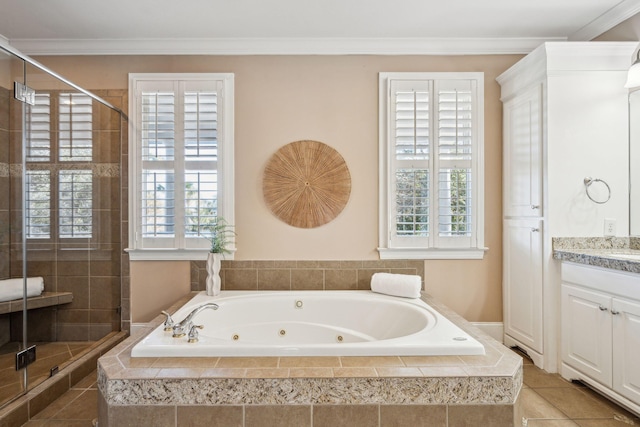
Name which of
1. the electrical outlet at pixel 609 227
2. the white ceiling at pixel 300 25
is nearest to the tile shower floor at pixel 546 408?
the electrical outlet at pixel 609 227

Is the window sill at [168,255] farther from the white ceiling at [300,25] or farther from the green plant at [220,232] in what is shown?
the white ceiling at [300,25]

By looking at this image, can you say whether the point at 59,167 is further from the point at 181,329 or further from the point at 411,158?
the point at 411,158

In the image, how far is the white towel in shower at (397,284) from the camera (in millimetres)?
2551

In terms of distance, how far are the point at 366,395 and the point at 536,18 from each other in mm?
2734

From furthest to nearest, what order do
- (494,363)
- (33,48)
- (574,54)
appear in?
(33,48) < (574,54) < (494,363)

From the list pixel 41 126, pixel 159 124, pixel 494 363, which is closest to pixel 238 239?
pixel 159 124

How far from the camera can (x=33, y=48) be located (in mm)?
2855

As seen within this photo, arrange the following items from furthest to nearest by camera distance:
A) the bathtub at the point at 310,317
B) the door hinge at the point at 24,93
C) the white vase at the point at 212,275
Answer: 1. the white vase at the point at 212,275
2. the bathtub at the point at 310,317
3. the door hinge at the point at 24,93

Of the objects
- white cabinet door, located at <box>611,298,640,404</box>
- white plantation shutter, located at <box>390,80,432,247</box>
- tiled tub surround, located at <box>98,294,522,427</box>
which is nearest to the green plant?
white plantation shutter, located at <box>390,80,432,247</box>

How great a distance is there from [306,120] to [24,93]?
1.77 meters

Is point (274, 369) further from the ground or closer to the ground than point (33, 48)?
closer to the ground

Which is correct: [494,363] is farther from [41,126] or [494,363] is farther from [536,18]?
[41,126]

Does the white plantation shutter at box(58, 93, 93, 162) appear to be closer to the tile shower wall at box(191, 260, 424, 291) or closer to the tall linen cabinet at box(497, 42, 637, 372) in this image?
the tile shower wall at box(191, 260, 424, 291)

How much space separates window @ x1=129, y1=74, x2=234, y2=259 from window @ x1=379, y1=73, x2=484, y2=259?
4.15 feet
